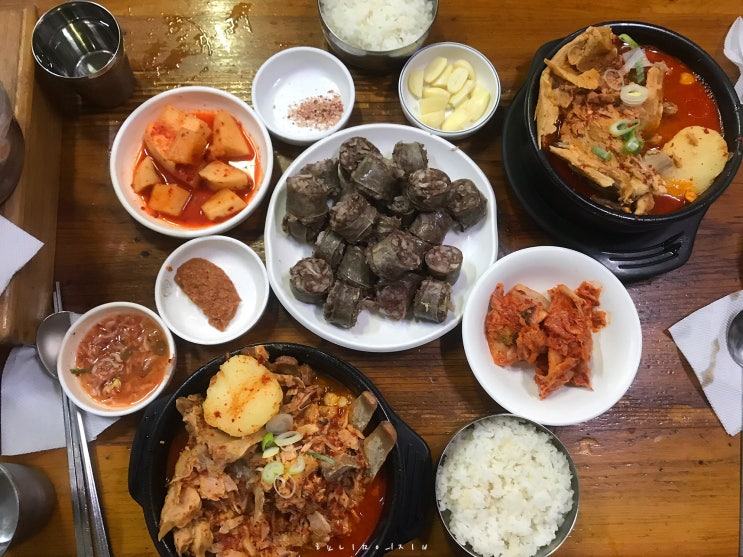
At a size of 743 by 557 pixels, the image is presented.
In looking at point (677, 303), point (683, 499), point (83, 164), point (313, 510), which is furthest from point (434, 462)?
point (83, 164)

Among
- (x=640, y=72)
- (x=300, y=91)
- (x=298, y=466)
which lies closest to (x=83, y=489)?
(x=298, y=466)

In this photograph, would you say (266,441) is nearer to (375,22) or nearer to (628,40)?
(375,22)

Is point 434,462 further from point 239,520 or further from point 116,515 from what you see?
point 116,515

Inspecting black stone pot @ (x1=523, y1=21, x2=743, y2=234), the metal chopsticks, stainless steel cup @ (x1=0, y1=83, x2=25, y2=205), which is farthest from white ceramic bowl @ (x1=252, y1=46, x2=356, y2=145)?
the metal chopsticks

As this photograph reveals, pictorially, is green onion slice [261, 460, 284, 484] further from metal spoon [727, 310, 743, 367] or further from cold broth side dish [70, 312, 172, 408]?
metal spoon [727, 310, 743, 367]

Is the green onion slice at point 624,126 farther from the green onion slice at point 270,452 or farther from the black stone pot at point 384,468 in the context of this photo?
the green onion slice at point 270,452

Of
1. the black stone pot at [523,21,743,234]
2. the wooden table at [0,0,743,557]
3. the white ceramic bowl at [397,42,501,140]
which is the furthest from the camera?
the white ceramic bowl at [397,42,501,140]

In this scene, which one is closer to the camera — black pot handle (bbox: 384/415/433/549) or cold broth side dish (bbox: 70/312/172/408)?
black pot handle (bbox: 384/415/433/549)
